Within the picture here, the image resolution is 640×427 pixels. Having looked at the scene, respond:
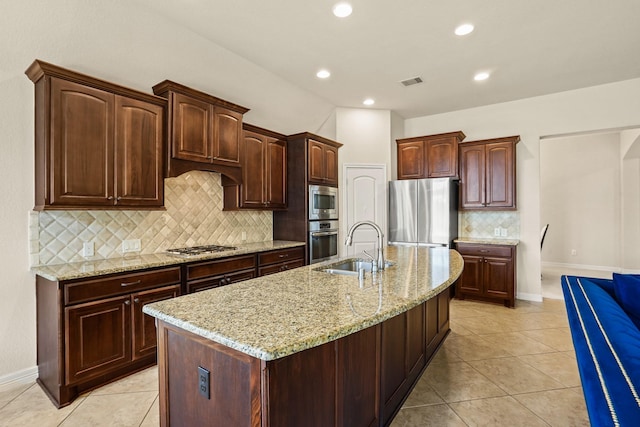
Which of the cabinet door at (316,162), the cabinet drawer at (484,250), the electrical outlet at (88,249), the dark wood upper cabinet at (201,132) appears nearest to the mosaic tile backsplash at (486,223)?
the cabinet drawer at (484,250)

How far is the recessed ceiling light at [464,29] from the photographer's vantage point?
121 inches

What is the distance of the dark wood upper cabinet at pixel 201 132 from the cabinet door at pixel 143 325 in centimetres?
107

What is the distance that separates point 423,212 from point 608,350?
3878mm

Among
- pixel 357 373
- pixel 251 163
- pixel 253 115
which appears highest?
pixel 253 115

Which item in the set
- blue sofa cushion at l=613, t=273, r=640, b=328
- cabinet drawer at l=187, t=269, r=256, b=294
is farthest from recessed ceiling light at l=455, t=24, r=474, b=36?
cabinet drawer at l=187, t=269, r=256, b=294

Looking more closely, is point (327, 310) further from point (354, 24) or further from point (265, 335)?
point (354, 24)

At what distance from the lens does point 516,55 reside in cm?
361

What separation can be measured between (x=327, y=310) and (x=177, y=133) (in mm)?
2379

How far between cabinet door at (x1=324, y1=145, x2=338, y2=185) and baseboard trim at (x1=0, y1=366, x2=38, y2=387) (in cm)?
359

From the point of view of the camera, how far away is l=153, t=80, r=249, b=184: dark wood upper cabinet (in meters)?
2.94

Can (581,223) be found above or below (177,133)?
below

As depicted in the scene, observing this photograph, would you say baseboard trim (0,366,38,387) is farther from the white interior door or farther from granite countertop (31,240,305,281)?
the white interior door

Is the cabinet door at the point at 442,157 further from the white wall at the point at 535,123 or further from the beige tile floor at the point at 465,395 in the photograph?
the beige tile floor at the point at 465,395

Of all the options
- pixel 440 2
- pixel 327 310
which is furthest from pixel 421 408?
pixel 440 2
